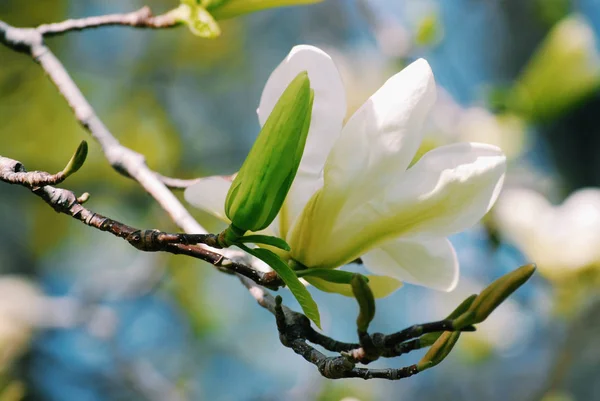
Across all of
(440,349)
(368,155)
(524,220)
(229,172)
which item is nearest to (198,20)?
(368,155)

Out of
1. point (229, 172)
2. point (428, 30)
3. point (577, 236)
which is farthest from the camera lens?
point (229, 172)

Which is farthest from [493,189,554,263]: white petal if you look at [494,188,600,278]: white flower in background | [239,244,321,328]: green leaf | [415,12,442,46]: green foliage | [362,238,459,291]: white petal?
[239,244,321,328]: green leaf

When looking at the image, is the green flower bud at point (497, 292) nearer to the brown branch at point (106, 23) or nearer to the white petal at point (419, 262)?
the white petal at point (419, 262)

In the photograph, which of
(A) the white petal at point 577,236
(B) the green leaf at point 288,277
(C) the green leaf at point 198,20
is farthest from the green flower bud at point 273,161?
(A) the white petal at point 577,236

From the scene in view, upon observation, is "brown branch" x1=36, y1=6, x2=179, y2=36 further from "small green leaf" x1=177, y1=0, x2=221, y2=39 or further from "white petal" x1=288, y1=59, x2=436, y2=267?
"white petal" x1=288, y1=59, x2=436, y2=267

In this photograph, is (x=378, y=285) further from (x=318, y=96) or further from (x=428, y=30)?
(x=428, y=30)
